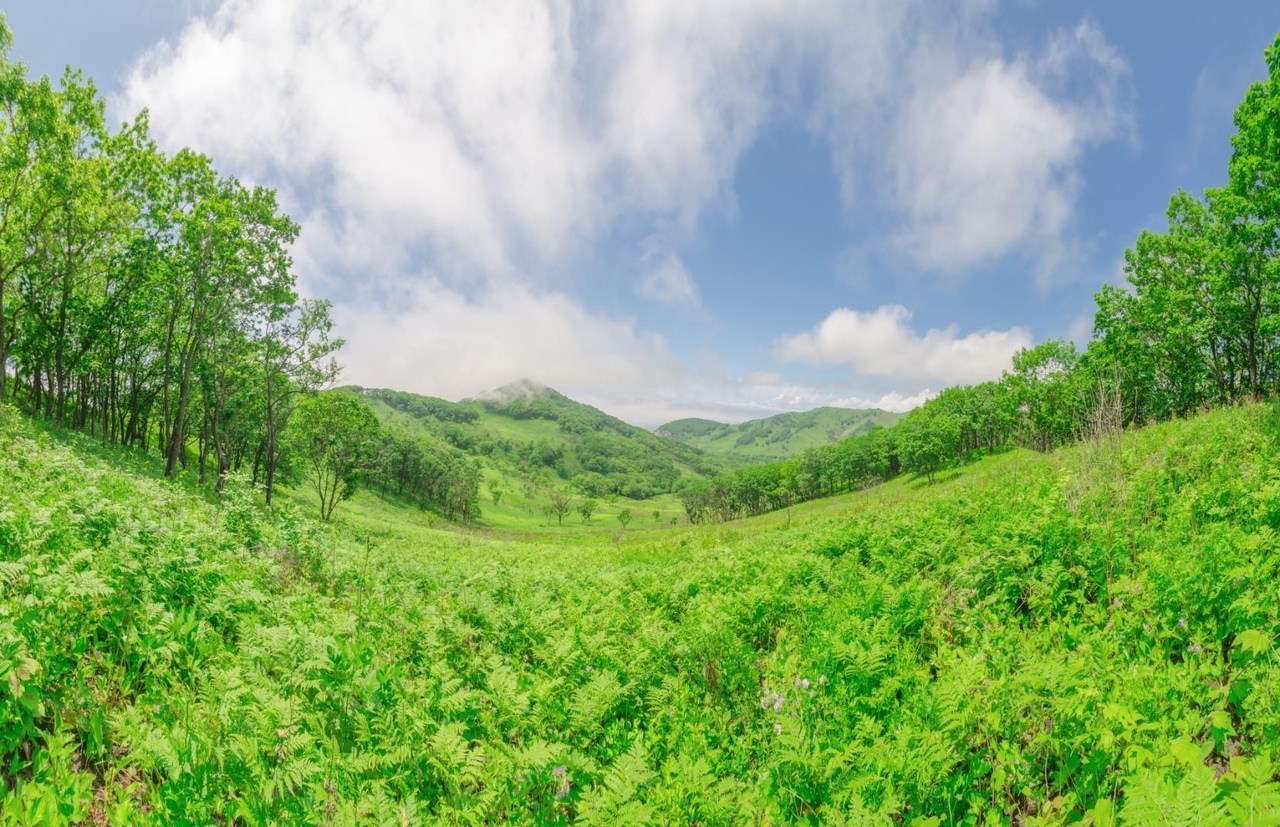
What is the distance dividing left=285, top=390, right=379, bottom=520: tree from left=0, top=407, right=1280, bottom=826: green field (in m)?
36.2

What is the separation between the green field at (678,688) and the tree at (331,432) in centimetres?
3623

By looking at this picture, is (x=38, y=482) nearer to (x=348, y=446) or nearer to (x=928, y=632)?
(x=928, y=632)

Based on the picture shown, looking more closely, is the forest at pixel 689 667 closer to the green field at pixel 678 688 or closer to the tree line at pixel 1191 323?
the green field at pixel 678 688

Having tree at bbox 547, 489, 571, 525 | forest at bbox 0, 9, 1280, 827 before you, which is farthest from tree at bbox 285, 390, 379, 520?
tree at bbox 547, 489, 571, 525

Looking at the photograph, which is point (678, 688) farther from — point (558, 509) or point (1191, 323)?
point (558, 509)

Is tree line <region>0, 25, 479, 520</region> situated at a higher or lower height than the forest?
higher

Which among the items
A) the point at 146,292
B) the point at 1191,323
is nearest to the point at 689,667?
the point at 146,292

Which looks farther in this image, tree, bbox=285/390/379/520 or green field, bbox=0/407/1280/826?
tree, bbox=285/390/379/520

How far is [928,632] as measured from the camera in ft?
19.1

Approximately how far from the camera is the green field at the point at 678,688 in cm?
327

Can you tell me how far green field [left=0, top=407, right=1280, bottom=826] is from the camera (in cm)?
327

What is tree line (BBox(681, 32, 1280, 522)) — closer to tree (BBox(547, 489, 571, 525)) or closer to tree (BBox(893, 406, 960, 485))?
tree (BBox(893, 406, 960, 485))

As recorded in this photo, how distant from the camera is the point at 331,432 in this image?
4091cm

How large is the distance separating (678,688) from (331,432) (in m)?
44.0
